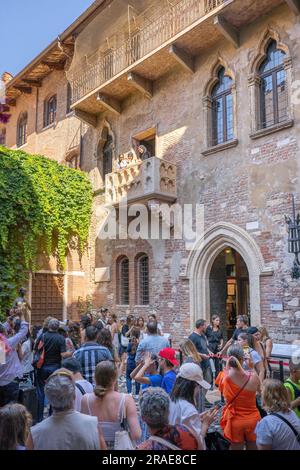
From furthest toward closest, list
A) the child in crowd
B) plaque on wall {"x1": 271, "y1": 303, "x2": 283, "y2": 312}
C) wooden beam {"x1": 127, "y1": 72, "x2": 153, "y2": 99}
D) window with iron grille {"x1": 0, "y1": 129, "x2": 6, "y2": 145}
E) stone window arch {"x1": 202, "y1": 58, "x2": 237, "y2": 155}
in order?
window with iron grille {"x1": 0, "y1": 129, "x2": 6, "y2": 145} < wooden beam {"x1": 127, "y1": 72, "x2": 153, "y2": 99} < stone window arch {"x1": 202, "y1": 58, "x2": 237, "y2": 155} < plaque on wall {"x1": 271, "y1": 303, "x2": 283, "y2": 312} < the child in crowd

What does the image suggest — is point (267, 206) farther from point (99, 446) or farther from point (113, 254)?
point (99, 446)

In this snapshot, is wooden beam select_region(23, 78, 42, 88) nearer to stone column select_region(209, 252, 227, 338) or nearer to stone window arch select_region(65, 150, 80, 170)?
stone window arch select_region(65, 150, 80, 170)

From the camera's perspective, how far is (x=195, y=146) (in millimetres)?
12906

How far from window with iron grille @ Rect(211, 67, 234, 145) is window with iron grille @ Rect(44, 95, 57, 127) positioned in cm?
943

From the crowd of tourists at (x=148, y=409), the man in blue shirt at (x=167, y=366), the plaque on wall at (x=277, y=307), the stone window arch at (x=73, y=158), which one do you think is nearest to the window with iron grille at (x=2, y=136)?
the stone window arch at (x=73, y=158)

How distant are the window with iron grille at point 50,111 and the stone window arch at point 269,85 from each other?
35.8 feet

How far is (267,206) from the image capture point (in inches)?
425

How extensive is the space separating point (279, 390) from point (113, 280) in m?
12.3

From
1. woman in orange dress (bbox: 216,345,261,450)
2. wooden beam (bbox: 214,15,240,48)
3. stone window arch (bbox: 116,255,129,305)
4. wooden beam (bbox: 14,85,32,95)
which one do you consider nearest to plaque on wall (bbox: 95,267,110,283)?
stone window arch (bbox: 116,255,129,305)

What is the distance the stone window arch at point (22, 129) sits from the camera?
21.6m

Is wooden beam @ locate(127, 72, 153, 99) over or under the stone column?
over

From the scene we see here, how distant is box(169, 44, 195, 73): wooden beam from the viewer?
12734 millimetres

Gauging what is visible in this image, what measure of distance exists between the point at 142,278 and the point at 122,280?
1.10m

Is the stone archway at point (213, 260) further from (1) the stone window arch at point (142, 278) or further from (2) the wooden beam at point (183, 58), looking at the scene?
(2) the wooden beam at point (183, 58)
